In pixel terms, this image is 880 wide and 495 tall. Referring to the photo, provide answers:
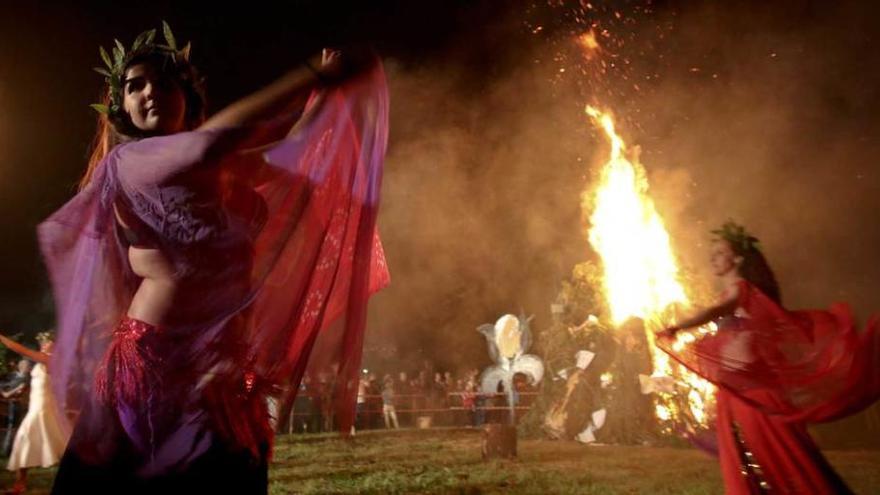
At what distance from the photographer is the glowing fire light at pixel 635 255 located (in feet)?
38.0

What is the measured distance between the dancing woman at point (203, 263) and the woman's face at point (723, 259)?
334 centimetres

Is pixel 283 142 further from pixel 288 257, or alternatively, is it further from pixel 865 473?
pixel 865 473

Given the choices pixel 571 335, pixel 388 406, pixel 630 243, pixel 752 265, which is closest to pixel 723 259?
pixel 752 265

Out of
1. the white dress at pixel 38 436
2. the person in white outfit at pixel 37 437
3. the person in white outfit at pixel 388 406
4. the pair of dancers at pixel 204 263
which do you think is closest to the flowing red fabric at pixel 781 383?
the pair of dancers at pixel 204 263

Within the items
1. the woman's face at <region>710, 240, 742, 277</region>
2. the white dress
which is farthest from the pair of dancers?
the white dress

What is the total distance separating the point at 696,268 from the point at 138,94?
1281cm

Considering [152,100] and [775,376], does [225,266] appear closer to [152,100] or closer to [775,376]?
[152,100]

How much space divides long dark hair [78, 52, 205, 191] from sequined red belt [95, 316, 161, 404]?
60 centimetres

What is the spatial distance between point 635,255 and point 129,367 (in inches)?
478

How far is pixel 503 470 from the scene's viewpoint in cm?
845

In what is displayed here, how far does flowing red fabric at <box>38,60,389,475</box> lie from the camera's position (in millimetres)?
1619

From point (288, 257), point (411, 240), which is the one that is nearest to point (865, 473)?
point (288, 257)

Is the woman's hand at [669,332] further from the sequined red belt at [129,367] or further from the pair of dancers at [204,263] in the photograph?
the sequined red belt at [129,367]

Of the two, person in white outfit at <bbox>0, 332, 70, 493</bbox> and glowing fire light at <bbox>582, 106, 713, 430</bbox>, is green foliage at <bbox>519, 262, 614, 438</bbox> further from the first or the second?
person in white outfit at <bbox>0, 332, 70, 493</bbox>
